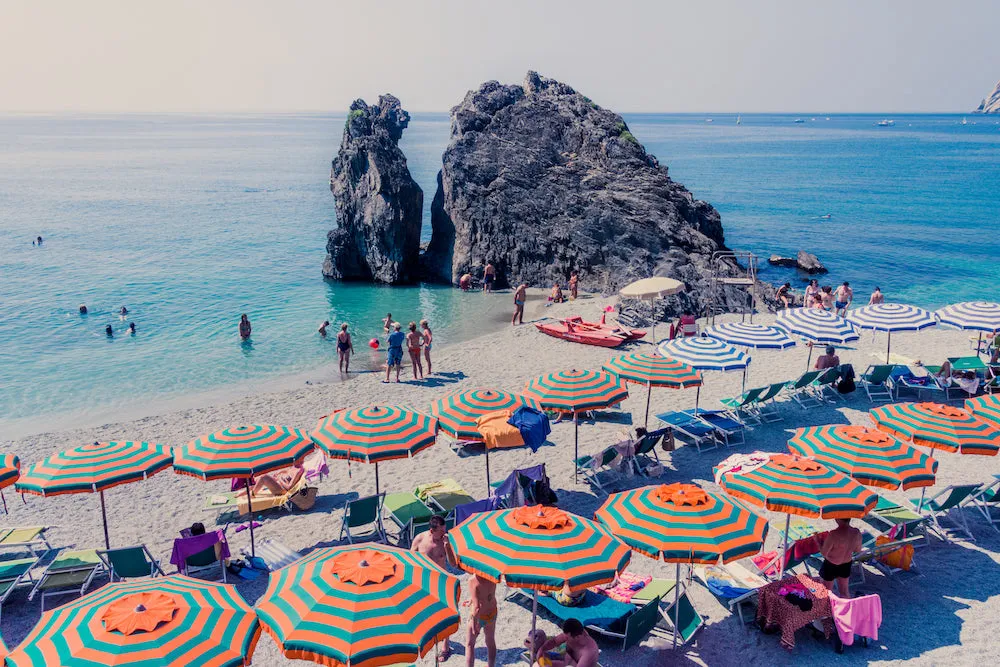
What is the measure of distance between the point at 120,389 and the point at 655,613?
19.2 m

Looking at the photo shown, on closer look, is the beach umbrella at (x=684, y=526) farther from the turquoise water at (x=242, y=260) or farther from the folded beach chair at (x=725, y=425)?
the turquoise water at (x=242, y=260)

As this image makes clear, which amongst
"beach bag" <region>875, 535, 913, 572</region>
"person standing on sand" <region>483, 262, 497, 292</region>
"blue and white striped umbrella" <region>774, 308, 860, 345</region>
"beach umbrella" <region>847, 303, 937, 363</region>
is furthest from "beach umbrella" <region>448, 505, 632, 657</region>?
"person standing on sand" <region>483, 262, 497, 292</region>

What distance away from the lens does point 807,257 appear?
42.2 meters

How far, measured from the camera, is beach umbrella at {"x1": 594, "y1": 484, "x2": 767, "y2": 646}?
299 inches

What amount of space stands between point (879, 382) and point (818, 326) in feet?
6.38

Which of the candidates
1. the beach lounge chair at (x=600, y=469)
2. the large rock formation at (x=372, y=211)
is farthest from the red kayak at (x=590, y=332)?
the large rock formation at (x=372, y=211)

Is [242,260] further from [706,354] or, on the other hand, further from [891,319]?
[891,319]

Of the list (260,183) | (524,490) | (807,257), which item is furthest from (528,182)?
(260,183)

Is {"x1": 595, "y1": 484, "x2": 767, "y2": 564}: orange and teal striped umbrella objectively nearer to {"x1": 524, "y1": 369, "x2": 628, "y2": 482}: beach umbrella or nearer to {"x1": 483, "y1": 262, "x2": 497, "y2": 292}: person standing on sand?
{"x1": 524, "y1": 369, "x2": 628, "y2": 482}: beach umbrella

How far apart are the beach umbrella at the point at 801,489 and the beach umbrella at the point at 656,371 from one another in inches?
150

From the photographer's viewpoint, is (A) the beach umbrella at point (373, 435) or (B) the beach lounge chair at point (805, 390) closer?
(A) the beach umbrella at point (373, 435)

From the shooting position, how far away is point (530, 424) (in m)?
11.1

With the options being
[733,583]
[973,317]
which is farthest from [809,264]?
[733,583]

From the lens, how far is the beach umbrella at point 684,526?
299 inches
